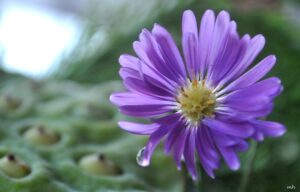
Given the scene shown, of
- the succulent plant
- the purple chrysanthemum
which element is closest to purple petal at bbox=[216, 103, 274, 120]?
the purple chrysanthemum

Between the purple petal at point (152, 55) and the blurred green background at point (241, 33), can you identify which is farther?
the blurred green background at point (241, 33)

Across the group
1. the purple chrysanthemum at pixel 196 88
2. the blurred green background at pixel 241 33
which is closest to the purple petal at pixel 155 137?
the purple chrysanthemum at pixel 196 88

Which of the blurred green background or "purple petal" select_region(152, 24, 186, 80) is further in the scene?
the blurred green background

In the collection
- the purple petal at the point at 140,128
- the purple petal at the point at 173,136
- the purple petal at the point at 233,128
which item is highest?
the purple petal at the point at 140,128

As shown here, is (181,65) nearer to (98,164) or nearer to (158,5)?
(98,164)

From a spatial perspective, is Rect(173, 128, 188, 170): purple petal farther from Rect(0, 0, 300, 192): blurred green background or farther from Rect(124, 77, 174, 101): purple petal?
Rect(0, 0, 300, 192): blurred green background

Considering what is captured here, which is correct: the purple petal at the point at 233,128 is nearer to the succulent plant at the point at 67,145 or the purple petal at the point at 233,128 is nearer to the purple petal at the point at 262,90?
the purple petal at the point at 262,90

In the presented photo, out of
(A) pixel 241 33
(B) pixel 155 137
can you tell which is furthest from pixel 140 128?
(A) pixel 241 33
